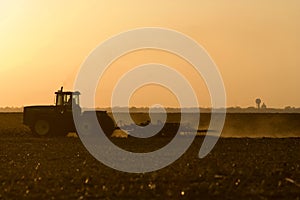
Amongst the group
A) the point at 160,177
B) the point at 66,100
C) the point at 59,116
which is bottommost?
the point at 160,177

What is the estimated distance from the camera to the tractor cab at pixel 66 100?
41.0 m

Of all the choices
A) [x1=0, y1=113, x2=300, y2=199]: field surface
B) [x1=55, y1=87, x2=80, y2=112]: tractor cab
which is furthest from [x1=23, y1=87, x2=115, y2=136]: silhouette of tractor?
[x1=0, y1=113, x2=300, y2=199]: field surface

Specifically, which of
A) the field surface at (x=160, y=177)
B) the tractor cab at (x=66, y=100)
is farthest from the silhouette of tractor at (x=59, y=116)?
the field surface at (x=160, y=177)

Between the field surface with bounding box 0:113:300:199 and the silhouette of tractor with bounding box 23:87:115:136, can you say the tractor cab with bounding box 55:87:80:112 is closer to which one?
the silhouette of tractor with bounding box 23:87:115:136

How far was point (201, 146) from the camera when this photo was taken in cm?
3500

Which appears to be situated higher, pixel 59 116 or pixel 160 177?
pixel 59 116

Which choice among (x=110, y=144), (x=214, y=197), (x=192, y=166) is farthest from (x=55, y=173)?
(x=110, y=144)

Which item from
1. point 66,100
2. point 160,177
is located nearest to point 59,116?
point 66,100

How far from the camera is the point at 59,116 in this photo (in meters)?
41.9

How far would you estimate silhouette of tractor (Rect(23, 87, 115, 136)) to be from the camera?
135 feet

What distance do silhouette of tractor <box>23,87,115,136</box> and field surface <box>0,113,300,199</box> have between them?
10.2 metres

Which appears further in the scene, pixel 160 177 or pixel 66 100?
pixel 66 100

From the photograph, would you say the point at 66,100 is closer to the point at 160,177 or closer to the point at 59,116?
the point at 59,116

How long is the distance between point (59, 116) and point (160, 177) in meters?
22.5
